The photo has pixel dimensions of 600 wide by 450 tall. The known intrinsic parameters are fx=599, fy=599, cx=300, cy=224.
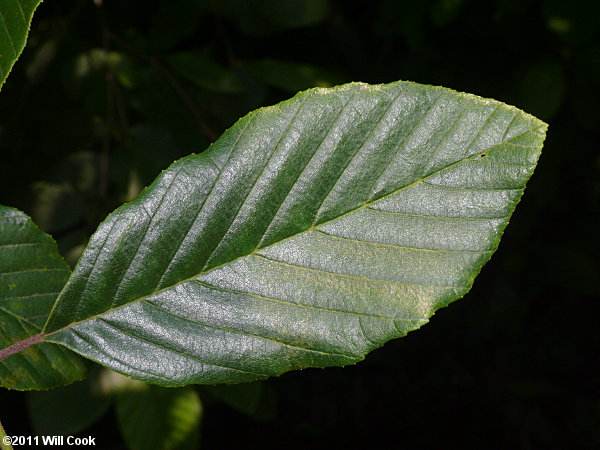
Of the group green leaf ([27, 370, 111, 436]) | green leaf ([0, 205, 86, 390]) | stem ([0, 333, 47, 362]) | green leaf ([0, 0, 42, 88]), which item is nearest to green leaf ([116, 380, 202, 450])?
green leaf ([27, 370, 111, 436])

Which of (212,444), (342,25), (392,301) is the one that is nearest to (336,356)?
(392,301)

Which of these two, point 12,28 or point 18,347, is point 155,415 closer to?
point 18,347

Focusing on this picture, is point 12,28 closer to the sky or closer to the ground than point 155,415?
closer to the sky

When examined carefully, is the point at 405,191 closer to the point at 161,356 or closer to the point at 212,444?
the point at 161,356

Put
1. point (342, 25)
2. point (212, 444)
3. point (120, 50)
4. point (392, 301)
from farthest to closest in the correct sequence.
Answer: point (212, 444), point (342, 25), point (120, 50), point (392, 301)

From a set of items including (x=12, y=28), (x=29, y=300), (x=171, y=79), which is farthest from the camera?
(x=171, y=79)

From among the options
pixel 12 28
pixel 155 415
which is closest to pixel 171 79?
pixel 155 415

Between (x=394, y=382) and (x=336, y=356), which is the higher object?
(x=336, y=356)
